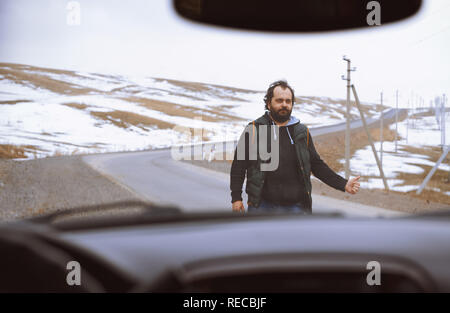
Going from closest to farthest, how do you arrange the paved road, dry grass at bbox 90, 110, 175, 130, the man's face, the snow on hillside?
the man's face < the snow on hillside < the paved road < dry grass at bbox 90, 110, 175, 130

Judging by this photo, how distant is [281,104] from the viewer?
8.02ft

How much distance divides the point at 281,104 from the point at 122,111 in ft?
111

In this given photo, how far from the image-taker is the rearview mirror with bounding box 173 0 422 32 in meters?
1.78

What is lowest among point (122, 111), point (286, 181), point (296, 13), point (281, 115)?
point (122, 111)

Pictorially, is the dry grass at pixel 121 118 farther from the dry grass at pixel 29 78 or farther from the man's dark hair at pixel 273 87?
the man's dark hair at pixel 273 87

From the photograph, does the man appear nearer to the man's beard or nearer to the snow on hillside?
the man's beard

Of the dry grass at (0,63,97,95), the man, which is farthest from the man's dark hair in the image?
the dry grass at (0,63,97,95)

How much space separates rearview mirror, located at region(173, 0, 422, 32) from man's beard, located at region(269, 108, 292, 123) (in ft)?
1.78

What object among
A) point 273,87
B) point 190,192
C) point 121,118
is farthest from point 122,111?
point 273,87

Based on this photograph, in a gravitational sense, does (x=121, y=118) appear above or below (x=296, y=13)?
below

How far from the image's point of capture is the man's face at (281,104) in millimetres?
2455

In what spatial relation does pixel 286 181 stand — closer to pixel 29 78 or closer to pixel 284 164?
pixel 284 164

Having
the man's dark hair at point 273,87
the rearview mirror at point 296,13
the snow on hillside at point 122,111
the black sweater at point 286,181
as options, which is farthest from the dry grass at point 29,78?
the black sweater at point 286,181
